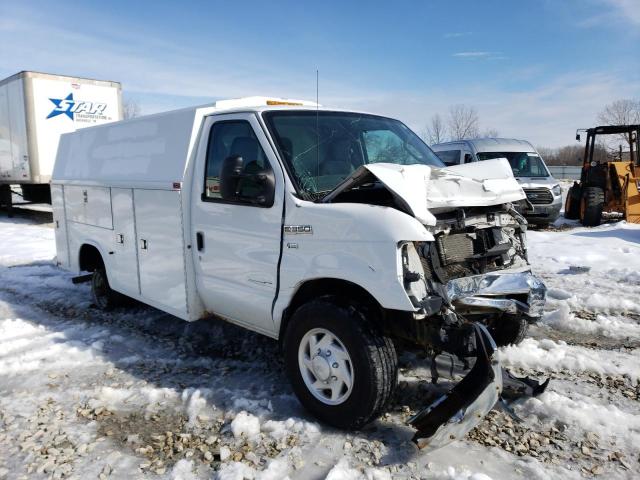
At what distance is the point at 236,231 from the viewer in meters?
4.04

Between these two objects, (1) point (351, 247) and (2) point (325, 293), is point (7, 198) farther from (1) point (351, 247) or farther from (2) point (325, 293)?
(1) point (351, 247)

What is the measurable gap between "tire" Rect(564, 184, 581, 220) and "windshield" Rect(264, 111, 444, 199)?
1136 centimetres

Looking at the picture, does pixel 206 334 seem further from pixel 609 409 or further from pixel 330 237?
pixel 609 409

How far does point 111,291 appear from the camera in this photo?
245 inches

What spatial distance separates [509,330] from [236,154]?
285cm

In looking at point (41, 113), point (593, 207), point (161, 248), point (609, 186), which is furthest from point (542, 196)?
point (41, 113)

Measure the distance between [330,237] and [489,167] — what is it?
60.4 inches

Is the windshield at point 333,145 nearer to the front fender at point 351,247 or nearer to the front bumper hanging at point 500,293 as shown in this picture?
the front fender at point 351,247

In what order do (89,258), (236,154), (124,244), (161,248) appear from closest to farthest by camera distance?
(236,154) < (161,248) < (124,244) < (89,258)

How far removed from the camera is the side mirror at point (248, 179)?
3643mm

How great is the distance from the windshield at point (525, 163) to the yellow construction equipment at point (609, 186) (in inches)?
45.5

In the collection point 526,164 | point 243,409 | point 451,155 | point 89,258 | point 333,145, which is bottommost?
point 243,409

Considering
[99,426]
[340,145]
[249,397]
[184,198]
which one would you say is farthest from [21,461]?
[340,145]

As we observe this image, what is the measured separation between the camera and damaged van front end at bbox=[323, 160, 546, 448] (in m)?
3.11
